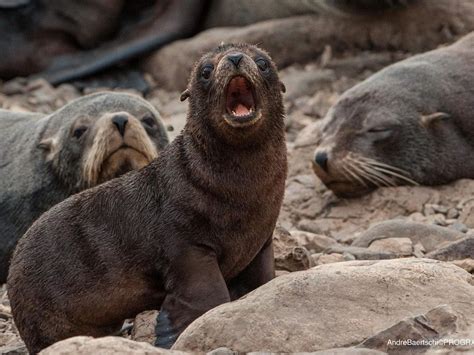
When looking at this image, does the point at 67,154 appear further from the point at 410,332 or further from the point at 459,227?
the point at 410,332

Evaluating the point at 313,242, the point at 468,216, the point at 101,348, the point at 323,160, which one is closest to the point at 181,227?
the point at 101,348

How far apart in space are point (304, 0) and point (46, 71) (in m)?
3.10

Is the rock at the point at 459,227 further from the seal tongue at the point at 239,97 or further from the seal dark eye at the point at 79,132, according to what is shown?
the seal dark eye at the point at 79,132

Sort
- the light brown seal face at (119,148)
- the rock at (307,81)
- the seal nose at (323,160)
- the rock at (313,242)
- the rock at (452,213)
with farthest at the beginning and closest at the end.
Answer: the rock at (307,81)
the seal nose at (323,160)
the rock at (452,213)
the light brown seal face at (119,148)
the rock at (313,242)

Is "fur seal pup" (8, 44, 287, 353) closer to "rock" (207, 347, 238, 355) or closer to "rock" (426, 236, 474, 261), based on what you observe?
"rock" (207, 347, 238, 355)

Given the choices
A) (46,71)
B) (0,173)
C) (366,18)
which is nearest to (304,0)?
(366,18)

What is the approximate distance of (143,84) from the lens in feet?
44.1

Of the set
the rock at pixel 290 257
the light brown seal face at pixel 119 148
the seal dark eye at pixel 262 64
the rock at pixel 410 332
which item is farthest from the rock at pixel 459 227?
the rock at pixel 410 332

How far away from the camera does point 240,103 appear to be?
552 cm

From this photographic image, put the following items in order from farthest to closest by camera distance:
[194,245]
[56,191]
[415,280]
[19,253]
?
1. [56,191]
2. [19,253]
3. [194,245]
4. [415,280]

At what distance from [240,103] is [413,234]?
1817 millimetres

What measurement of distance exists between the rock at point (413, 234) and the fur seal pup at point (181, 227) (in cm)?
152

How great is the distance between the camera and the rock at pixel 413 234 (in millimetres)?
6828

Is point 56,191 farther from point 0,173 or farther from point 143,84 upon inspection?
point 143,84
